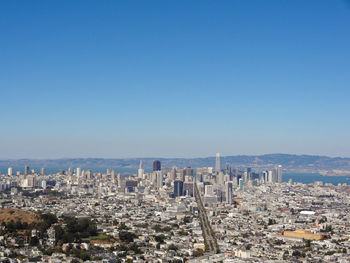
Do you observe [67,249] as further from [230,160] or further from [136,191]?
[230,160]

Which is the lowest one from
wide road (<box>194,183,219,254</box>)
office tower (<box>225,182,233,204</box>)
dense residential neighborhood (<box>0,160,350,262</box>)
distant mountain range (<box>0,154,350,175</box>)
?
wide road (<box>194,183,219,254</box>)

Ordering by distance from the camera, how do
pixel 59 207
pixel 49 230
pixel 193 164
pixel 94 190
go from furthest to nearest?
pixel 193 164, pixel 94 190, pixel 59 207, pixel 49 230

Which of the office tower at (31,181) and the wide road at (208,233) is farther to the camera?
the office tower at (31,181)

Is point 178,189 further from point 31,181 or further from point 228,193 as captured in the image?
point 31,181

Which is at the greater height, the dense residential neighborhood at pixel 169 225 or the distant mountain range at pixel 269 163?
the distant mountain range at pixel 269 163

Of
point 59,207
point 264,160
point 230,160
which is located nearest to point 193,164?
point 230,160

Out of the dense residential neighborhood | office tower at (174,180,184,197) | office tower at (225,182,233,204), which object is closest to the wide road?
the dense residential neighborhood

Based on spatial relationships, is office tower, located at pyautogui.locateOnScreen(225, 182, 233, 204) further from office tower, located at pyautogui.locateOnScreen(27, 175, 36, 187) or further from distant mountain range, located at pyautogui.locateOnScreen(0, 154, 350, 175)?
distant mountain range, located at pyautogui.locateOnScreen(0, 154, 350, 175)

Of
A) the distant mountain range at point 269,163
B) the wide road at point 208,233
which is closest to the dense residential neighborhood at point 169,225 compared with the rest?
the wide road at point 208,233

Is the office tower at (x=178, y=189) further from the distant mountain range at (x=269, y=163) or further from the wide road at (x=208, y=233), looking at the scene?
the distant mountain range at (x=269, y=163)

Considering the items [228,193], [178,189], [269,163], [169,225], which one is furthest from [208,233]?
[269,163]

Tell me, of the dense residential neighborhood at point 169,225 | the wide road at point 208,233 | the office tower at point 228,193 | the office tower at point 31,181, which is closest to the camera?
the dense residential neighborhood at point 169,225
